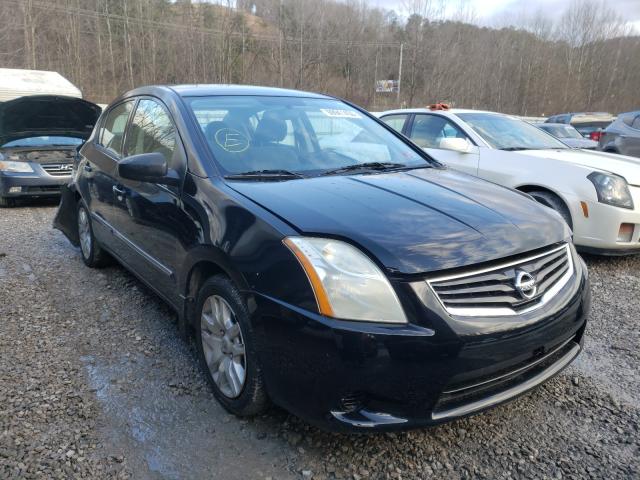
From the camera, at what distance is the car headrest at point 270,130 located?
9.94 ft

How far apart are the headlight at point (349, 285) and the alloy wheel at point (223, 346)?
1.77 feet

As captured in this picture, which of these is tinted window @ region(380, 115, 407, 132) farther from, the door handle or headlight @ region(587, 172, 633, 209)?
the door handle

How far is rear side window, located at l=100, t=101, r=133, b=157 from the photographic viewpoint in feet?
12.7

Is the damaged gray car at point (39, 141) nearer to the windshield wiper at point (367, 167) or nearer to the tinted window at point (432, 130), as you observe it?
the tinted window at point (432, 130)

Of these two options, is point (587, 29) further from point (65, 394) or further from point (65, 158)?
point (65, 394)

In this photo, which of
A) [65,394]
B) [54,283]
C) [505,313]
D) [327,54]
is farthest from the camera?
[327,54]

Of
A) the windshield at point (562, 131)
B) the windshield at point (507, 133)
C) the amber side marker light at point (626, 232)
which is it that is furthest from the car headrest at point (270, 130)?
the windshield at point (562, 131)

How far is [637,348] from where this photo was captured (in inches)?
128

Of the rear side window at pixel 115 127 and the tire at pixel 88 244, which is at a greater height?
the rear side window at pixel 115 127

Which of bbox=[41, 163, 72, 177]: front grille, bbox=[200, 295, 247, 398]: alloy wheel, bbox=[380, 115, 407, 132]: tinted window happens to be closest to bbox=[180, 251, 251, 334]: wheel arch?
bbox=[200, 295, 247, 398]: alloy wheel

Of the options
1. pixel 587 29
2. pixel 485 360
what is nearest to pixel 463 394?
pixel 485 360

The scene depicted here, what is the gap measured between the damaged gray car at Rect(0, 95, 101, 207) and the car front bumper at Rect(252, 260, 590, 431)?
6.58 m

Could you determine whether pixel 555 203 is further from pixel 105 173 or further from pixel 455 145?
pixel 105 173

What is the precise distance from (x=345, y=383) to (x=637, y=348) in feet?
7.82
